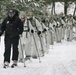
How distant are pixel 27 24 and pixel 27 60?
59.4 inches

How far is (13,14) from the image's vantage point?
502 inches

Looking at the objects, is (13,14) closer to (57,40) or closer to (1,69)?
(1,69)

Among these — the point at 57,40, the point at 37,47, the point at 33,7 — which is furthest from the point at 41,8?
the point at 37,47

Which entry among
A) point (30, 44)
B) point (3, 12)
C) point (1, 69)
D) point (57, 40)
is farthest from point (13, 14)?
point (3, 12)

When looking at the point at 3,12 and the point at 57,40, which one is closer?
the point at 57,40

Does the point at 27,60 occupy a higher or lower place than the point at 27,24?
lower

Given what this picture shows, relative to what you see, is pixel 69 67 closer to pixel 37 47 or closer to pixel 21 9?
pixel 37 47

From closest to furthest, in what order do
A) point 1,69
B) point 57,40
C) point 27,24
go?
1. point 1,69
2. point 27,24
3. point 57,40

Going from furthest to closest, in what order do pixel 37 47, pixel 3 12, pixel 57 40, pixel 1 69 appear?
pixel 3 12 → pixel 57 40 → pixel 37 47 → pixel 1 69

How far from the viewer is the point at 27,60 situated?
15180 millimetres

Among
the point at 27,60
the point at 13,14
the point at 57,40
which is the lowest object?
the point at 57,40

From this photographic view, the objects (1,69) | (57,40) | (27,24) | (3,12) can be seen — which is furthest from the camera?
(3,12)

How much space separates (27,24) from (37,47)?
1910 millimetres

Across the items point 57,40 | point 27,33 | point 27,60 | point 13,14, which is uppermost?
point 13,14
